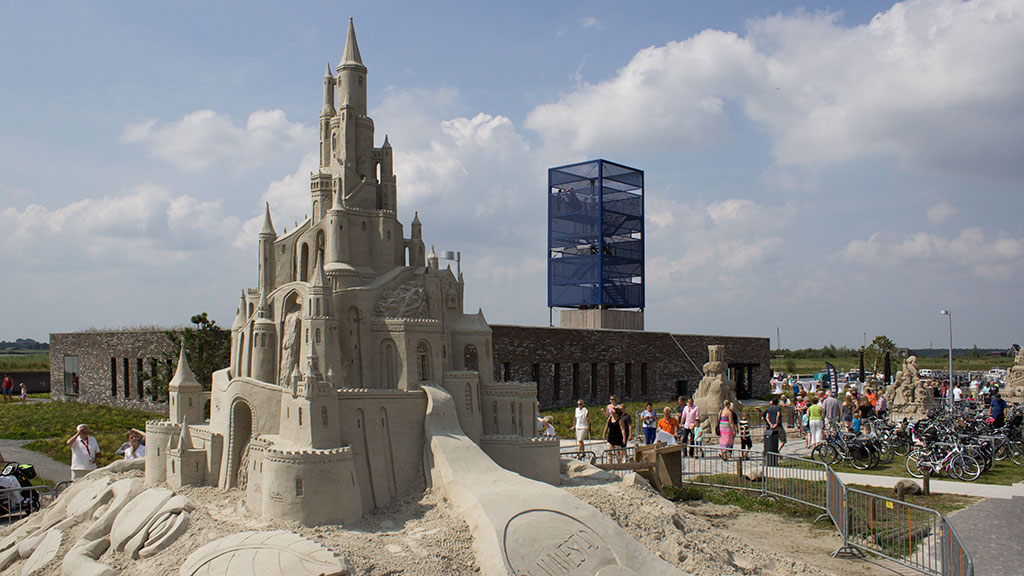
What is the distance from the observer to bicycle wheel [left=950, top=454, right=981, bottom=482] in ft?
59.2

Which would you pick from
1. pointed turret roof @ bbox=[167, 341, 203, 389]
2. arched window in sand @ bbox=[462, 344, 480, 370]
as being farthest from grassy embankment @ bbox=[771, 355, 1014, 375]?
pointed turret roof @ bbox=[167, 341, 203, 389]

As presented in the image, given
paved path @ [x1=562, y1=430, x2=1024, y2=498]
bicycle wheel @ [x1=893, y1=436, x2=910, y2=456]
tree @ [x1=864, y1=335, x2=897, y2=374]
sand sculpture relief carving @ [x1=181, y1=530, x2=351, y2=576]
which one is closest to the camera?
sand sculpture relief carving @ [x1=181, y1=530, x2=351, y2=576]

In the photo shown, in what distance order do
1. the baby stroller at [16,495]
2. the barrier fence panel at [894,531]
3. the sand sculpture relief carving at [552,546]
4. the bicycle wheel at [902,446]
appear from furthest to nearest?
the bicycle wheel at [902,446], the baby stroller at [16,495], the barrier fence panel at [894,531], the sand sculpture relief carving at [552,546]

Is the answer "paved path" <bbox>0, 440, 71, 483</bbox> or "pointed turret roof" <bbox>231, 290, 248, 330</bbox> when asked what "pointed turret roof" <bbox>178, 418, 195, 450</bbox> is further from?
"paved path" <bbox>0, 440, 71, 483</bbox>

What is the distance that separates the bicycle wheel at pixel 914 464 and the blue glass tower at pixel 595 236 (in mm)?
23325

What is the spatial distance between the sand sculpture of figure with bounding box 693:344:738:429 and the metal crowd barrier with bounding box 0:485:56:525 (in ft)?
64.6

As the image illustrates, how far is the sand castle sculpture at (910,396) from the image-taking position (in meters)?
29.7

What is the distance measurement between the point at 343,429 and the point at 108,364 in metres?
29.5

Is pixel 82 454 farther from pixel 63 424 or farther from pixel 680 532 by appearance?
pixel 63 424

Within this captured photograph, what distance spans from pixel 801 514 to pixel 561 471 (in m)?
5.28

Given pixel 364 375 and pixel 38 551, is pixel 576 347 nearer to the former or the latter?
pixel 364 375

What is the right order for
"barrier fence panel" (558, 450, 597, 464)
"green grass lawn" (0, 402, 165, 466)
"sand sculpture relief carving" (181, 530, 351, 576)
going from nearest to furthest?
"sand sculpture relief carving" (181, 530, 351, 576), "barrier fence panel" (558, 450, 597, 464), "green grass lawn" (0, 402, 165, 466)

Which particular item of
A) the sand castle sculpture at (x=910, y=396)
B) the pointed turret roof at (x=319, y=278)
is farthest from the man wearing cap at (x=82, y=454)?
the sand castle sculpture at (x=910, y=396)

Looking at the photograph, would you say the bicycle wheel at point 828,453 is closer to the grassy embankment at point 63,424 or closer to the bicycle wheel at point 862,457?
the bicycle wheel at point 862,457
